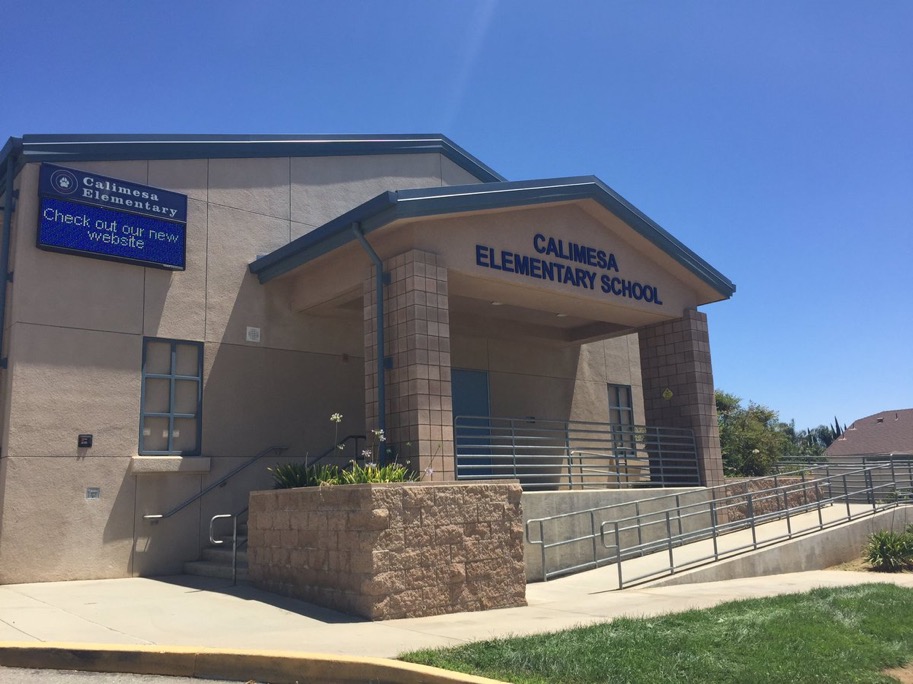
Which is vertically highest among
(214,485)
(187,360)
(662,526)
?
(187,360)

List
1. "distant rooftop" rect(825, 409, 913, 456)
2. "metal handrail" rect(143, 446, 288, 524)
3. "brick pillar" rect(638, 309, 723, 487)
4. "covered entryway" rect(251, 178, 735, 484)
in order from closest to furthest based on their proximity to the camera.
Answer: "covered entryway" rect(251, 178, 735, 484) → "metal handrail" rect(143, 446, 288, 524) → "brick pillar" rect(638, 309, 723, 487) → "distant rooftop" rect(825, 409, 913, 456)

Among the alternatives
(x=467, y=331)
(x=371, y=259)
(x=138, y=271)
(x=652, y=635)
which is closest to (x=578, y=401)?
(x=467, y=331)

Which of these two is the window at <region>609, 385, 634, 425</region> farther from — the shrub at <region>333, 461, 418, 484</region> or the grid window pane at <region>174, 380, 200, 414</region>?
the shrub at <region>333, 461, 418, 484</region>

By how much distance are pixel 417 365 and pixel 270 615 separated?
396 centimetres

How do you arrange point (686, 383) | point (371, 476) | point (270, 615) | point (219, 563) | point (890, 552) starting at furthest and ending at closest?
point (686, 383) < point (890, 552) < point (219, 563) < point (371, 476) < point (270, 615)

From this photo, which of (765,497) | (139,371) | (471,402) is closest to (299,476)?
(139,371)

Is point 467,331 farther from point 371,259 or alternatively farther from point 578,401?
point 371,259

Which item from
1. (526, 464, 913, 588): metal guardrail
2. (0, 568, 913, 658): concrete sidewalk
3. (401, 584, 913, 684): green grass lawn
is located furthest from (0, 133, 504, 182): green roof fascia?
(401, 584, 913, 684): green grass lawn

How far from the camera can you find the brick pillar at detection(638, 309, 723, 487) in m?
15.9

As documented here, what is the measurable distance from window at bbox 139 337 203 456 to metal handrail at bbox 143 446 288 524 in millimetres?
605

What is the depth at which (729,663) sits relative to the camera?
625cm

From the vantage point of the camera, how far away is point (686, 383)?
53.2 feet

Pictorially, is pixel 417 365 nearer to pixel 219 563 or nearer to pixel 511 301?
pixel 511 301

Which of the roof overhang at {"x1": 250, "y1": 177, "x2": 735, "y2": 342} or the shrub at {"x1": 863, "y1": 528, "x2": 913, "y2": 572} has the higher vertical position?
the roof overhang at {"x1": 250, "y1": 177, "x2": 735, "y2": 342}
